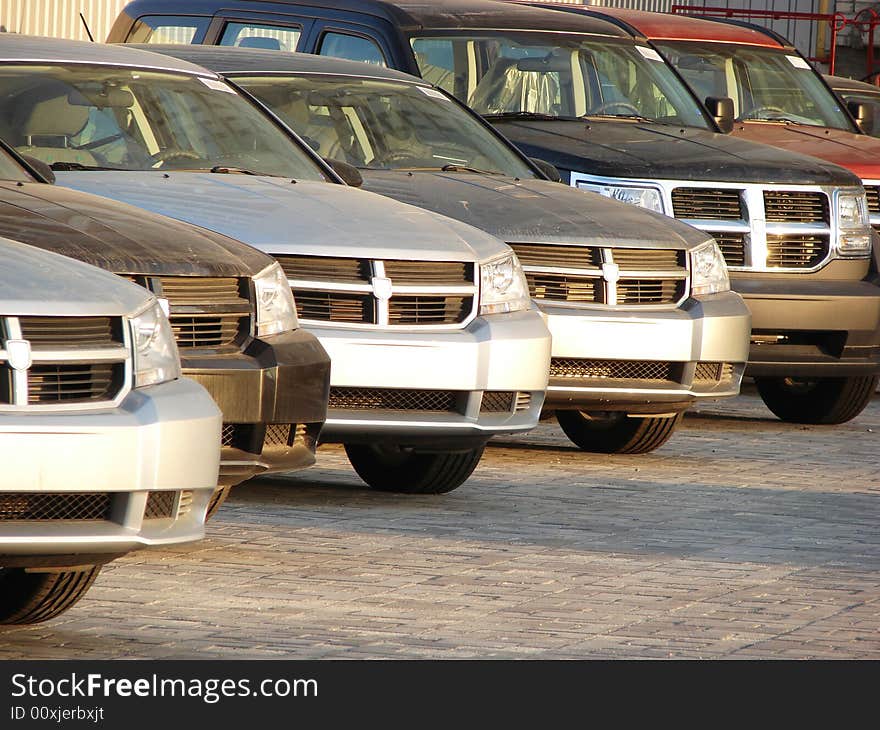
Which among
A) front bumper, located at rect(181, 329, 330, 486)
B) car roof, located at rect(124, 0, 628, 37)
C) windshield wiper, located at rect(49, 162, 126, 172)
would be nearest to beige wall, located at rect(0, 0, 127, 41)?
car roof, located at rect(124, 0, 628, 37)

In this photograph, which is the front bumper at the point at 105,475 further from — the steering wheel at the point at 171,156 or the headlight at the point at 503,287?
the steering wheel at the point at 171,156

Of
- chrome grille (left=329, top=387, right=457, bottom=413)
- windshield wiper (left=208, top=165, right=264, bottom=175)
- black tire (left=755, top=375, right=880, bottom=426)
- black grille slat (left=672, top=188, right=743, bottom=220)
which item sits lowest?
black tire (left=755, top=375, right=880, bottom=426)

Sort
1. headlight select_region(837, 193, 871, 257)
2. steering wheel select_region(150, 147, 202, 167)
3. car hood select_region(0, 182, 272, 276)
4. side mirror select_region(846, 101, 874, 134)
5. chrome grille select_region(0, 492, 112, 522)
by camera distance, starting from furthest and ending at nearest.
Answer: side mirror select_region(846, 101, 874, 134), headlight select_region(837, 193, 871, 257), steering wheel select_region(150, 147, 202, 167), car hood select_region(0, 182, 272, 276), chrome grille select_region(0, 492, 112, 522)

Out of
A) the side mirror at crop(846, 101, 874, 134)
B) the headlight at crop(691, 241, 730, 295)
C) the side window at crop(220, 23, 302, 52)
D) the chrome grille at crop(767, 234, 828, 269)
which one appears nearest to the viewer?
the headlight at crop(691, 241, 730, 295)

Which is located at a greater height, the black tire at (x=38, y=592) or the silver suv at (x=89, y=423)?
the silver suv at (x=89, y=423)

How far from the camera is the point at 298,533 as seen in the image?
304 inches

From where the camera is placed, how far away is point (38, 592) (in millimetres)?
5852

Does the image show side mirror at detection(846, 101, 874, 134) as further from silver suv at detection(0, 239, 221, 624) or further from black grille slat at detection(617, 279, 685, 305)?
silver suv at detection(0, 239, 221, 624)

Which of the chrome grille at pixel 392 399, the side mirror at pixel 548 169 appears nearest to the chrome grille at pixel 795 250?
the side mirror at pixel 548 169

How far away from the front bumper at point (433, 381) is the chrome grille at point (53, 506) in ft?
8.83

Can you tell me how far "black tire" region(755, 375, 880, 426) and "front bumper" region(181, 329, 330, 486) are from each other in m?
5.57

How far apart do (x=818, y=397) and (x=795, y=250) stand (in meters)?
1.03

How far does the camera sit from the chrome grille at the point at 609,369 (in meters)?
9.61

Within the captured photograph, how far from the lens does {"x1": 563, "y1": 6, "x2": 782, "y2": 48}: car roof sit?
1480cm
